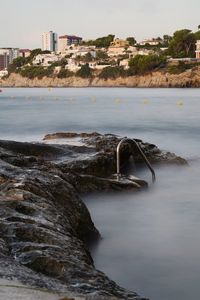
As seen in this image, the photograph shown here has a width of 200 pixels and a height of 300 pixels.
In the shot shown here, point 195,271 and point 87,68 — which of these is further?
point 87,68

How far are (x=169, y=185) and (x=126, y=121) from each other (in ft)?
74.2

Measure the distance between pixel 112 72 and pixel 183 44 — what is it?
19929mm

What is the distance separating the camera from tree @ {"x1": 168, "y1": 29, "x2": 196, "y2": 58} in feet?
456

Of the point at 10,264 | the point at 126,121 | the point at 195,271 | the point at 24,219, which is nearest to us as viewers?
the point at 10,264

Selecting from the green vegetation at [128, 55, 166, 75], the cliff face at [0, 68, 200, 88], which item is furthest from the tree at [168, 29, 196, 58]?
the cliff face at [0, 68, 200, 88]

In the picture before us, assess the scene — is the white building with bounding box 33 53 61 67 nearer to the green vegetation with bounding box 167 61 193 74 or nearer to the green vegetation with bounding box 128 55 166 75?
the green vegetation with bounding box 128 55 166 75

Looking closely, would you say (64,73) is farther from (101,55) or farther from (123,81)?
(123,81)

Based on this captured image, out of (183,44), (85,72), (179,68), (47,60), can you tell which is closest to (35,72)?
(47,60)

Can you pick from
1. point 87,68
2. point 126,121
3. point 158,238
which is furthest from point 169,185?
point 87,68

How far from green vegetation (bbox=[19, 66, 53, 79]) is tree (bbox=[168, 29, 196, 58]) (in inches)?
1722

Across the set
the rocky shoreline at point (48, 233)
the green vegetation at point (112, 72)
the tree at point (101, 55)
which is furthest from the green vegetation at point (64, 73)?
the rocky shoreline at point (48, 233)

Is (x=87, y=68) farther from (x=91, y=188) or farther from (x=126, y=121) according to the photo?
(x=91, y=188)

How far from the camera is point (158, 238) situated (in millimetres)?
7379

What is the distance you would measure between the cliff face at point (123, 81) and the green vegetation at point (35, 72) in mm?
1268
